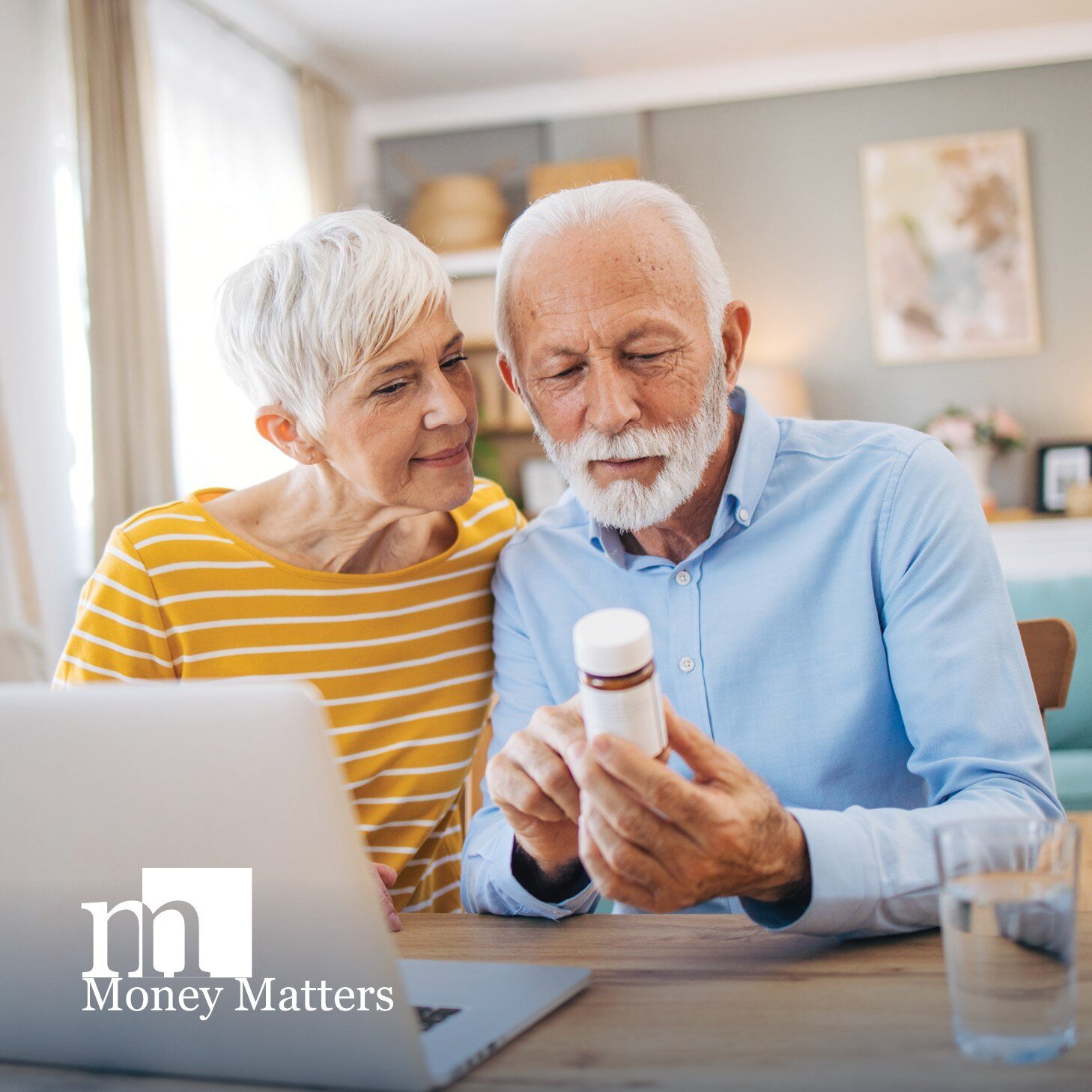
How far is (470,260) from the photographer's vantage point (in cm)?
522

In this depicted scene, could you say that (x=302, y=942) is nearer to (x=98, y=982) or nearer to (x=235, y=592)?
(x=98, y=982)

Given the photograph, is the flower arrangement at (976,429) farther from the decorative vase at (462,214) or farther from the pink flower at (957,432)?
the decorative vase at (462,214)

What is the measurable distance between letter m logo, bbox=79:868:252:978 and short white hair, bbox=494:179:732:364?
866 mm

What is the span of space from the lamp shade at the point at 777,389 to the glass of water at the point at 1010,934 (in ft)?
13.5

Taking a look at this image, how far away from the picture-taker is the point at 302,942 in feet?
2.21

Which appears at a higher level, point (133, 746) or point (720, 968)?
point (133, 746)

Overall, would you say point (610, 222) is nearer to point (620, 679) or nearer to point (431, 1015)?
point (620, 679)

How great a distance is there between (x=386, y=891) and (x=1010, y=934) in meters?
0.75

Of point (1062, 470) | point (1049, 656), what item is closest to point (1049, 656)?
point (1049, 656)

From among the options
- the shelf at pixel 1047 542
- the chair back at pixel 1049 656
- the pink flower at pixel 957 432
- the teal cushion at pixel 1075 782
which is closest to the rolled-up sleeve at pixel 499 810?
the chair back at pixel 1049 656

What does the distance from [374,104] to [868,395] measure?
2.77m

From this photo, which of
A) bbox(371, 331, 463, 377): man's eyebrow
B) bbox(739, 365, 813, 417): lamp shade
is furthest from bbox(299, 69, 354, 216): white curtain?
bbox(371, 331, 463, 377): man's eyebrow

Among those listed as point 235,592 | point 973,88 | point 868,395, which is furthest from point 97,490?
point 973,88

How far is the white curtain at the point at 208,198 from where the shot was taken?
13.1 feet
